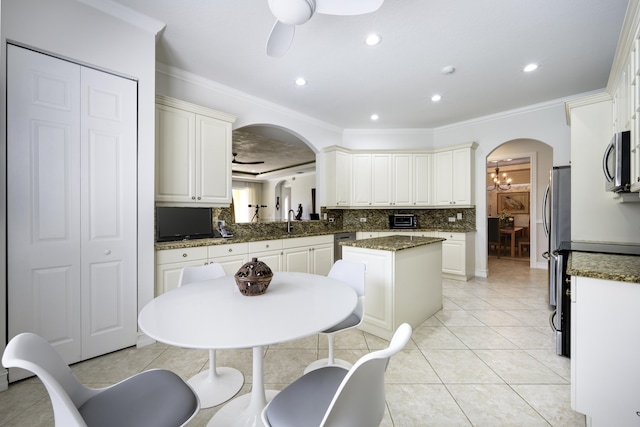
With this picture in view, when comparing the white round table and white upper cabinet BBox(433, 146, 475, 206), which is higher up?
white upper cabinet BBox(433, 146, 475, 206)

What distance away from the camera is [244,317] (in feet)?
3.65

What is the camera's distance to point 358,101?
3.88m

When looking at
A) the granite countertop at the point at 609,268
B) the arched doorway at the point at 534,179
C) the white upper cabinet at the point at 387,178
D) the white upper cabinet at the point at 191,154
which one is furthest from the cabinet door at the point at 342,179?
the granite countertop at the point at 609,268

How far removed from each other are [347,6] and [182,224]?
250 centimetres

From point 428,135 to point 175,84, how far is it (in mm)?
4341

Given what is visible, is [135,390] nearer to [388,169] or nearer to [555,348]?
[555,348]

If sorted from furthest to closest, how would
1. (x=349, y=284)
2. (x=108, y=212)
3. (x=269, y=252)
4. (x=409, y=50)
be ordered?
(x=269, y=252)
(x=409, y=50)
(x=108, y=212)
(x=349, y=284)

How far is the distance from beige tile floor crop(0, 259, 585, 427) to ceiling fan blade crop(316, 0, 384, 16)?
7.46ft

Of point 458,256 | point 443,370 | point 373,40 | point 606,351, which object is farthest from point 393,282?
point 458,256

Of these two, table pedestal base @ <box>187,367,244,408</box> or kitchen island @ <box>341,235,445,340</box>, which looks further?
kitchen island @ <box>341,235,445,340</box>

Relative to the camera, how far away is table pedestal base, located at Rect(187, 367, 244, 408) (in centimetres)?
163

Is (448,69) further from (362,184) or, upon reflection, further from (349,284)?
(349,284)

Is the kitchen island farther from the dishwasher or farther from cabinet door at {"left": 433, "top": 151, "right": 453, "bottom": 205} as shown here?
cabinet door at {"left": 433, "top": 151, "right": 453, "bottom": 205}

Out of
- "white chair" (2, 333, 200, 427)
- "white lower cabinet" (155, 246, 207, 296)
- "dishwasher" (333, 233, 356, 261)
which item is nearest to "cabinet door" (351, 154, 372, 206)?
"dishwasher" (333, 233, 356, 261)
